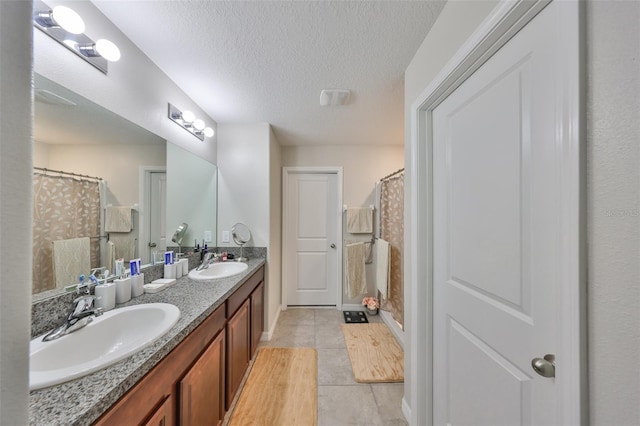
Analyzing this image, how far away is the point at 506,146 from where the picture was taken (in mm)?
814

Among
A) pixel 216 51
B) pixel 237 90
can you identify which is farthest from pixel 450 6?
pixel 237 90

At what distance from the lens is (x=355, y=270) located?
3.02m

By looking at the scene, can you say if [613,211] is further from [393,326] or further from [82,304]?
[393,326]

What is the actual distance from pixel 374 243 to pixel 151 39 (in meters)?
2.83

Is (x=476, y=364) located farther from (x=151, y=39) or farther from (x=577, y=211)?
(x=151, y=39)

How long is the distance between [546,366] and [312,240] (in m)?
2.65

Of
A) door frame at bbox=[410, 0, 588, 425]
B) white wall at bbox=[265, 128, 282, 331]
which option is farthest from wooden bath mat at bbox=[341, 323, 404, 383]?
white wall at bbox=[265, 128, 282, 331]

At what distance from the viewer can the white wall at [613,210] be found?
45cm

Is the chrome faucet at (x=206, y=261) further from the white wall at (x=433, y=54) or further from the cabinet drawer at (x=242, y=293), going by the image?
the white wall at (x=433, y=54)

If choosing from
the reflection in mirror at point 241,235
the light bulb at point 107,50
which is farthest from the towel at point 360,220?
the light bulb at point 107,50

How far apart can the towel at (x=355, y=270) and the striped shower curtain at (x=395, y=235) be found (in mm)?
328

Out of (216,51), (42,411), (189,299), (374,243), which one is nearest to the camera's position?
(42,411)

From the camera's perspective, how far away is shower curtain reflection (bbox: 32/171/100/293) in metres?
0.90

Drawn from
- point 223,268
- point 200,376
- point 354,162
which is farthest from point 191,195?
point 354,162
